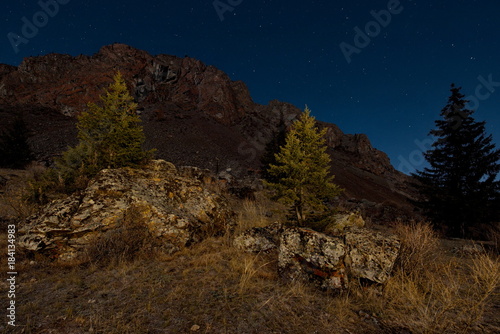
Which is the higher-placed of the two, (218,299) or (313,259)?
(313,259)

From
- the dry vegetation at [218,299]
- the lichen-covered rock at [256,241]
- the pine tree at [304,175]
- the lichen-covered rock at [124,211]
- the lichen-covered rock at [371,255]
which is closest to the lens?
the dry vegetation at [218,299]

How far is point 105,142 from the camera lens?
692 cm

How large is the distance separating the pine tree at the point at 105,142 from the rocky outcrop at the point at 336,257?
559 centimetres

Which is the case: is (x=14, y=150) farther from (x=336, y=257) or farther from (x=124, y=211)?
(x=336, y=257)

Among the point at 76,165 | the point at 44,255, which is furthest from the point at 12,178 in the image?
the point at 44,255

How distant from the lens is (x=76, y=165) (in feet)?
22.8

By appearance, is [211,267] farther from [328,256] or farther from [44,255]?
[44,255]

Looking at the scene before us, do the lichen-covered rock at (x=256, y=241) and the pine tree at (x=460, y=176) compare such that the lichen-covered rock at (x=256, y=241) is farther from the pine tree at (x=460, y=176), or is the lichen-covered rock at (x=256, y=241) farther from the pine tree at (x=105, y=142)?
the pine tree at (x=460, y=176)

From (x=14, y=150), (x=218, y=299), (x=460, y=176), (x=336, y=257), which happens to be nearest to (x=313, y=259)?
(x=336, y=257)

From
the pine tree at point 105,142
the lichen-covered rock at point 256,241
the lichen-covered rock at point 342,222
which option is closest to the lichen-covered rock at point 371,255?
the lichen-covered rock at point 256,241

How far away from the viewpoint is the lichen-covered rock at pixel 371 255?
3768mm

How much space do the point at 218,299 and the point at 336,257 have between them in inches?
83.3

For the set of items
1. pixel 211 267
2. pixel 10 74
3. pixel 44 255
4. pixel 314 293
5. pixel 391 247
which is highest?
pixel 10 74

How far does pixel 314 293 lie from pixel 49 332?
11.6ft
